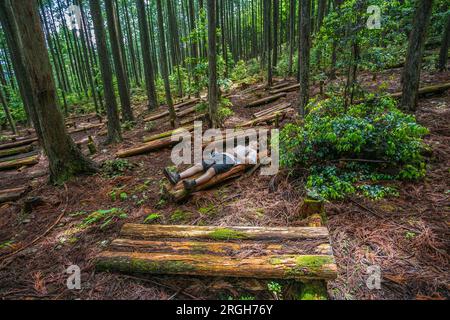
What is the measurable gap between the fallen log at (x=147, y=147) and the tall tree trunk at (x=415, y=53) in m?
7.18

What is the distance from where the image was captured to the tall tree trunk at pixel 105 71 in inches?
344

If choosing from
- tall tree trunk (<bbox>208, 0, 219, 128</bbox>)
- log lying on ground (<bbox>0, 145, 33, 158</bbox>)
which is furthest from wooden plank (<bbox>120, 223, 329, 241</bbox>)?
log lying on ground (<bbox>0, 145, 33, 158</bbox>)

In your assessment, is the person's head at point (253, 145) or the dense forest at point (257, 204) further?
the person's head at point (253, 145)

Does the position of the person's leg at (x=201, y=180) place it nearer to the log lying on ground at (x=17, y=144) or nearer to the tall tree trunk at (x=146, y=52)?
the tall tree trunk at (x=146, y=52)

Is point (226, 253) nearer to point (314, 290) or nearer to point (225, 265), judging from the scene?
point (225, 265)

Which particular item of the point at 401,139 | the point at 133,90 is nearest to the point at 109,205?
the point at 401,139

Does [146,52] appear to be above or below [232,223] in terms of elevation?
above

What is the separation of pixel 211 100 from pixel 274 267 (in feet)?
23.1

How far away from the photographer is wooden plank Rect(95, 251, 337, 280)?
8.21 feet

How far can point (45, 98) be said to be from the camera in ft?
18.6

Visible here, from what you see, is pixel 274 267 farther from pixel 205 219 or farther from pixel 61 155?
pixel 61 155

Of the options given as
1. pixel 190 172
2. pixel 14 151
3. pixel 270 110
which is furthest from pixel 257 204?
pixel 14 151

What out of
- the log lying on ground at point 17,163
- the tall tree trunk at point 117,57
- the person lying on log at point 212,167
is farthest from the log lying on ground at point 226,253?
the tall tree trunk at point 117,57

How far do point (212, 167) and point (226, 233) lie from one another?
6.82 feet
